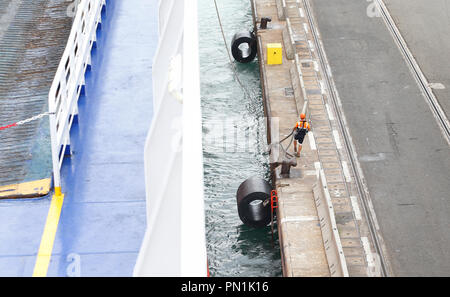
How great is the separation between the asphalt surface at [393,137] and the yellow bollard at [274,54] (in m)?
1.93

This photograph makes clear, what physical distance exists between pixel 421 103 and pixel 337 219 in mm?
6984

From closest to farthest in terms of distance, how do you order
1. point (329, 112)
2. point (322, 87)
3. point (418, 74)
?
point (329, 112) < point (322, 87) < point (418, 74)

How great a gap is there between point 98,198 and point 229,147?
9547 millimetres

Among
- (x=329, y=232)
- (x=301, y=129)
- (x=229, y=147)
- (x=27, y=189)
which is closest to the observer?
(x=27, y=189)

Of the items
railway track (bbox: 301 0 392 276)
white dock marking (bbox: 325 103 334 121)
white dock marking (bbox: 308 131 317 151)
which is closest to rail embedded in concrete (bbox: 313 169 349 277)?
railway track (bbox: 301 0 392 276)

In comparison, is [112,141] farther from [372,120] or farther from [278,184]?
[372,120]

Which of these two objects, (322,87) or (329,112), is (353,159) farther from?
(322,87)

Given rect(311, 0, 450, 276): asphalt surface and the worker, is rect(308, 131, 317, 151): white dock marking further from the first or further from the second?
rect(311, 0, 450, 276): asphalt surface


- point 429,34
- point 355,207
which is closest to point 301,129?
point 355,207

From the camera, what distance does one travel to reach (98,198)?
824cm

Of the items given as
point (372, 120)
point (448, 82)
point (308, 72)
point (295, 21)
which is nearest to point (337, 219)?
point (372, 120)

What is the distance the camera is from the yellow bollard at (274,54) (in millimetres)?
18953

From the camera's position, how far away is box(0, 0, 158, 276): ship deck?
24.1 feet

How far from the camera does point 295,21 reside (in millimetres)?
21844
